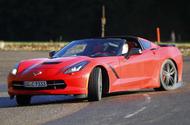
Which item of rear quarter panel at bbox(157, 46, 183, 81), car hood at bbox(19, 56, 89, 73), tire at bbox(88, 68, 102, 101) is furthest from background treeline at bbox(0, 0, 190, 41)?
tire at bbox(88, 68, 102, 101)

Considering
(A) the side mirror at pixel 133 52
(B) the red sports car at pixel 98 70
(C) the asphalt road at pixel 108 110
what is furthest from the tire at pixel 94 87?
(A) the side mirror at pixel 133 52

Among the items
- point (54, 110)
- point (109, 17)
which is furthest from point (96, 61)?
point (109, 17)

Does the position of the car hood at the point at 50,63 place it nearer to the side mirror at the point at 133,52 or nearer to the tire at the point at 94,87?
the tire at the point at 94,87

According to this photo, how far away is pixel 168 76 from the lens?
1519cm

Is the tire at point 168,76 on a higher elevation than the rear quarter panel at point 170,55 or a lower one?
lower

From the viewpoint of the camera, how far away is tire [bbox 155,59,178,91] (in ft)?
49.2

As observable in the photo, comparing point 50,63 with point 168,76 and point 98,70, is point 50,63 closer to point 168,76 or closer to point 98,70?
point 98,70

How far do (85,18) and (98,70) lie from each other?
4936 centimetres

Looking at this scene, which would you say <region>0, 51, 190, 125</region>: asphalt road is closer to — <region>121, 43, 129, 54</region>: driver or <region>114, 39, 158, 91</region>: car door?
<region>114, 39, 158, 91</region>: car door

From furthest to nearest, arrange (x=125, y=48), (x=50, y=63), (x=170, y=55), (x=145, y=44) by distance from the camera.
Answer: (x=170, y=55), (x=145, y=44), (x=125, y=48), (x=50, y=63)

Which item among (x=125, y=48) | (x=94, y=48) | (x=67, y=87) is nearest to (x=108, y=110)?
(x=67, y=87)

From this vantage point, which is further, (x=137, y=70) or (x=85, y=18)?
(x=85, y=18)

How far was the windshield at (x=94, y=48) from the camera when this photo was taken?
1417 cm

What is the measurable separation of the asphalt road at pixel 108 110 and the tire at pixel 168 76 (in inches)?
10.7
